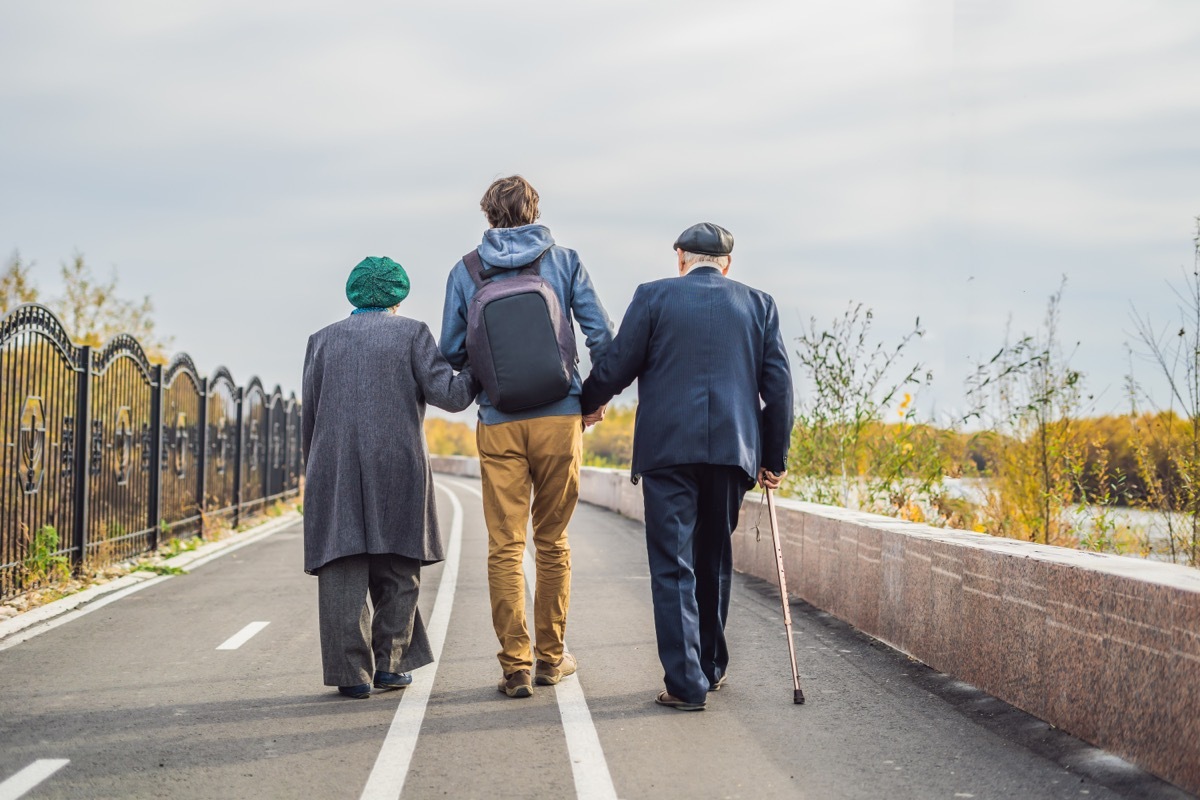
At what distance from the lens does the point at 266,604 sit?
9.25m

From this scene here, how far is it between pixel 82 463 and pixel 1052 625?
8891 mm

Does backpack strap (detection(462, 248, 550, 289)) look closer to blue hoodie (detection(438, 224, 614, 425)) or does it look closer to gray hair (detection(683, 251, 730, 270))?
blue hoodie (detection(438, 224, 614, 425))

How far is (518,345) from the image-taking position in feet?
18.6

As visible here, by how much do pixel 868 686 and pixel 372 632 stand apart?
2.47 meters

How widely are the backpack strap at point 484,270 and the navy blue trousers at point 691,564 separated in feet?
3.77

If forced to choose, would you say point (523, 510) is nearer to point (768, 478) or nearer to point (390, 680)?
point (390, 680)

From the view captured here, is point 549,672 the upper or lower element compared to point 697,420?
lower

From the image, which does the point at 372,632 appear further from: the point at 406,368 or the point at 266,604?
the point at 266,604

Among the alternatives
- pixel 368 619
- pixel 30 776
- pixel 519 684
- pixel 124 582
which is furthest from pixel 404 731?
pixel 124 582

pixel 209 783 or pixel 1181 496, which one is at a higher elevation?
pixel 1181 496

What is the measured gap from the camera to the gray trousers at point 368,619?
571cm

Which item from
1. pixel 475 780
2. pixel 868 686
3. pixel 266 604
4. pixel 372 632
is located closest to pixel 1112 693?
pixel 868 686

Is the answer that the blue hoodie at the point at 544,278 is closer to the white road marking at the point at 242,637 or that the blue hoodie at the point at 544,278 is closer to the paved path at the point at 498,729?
the paved path at the point at 498,729

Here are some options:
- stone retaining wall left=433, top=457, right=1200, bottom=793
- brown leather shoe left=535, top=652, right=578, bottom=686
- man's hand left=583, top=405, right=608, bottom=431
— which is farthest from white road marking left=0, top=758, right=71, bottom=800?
A: stone retaining wall left=433, top=457, right=1200, bottom=793
